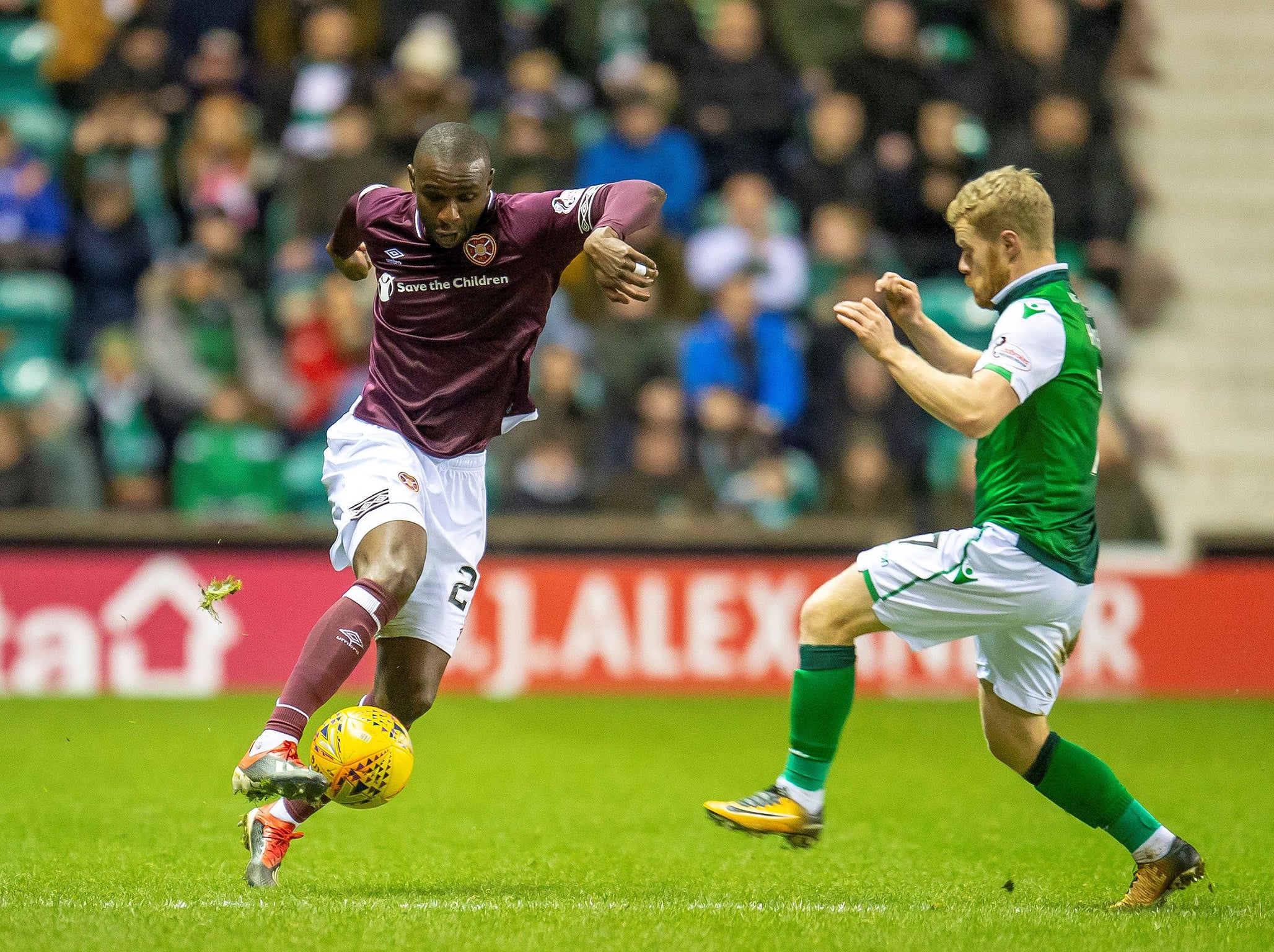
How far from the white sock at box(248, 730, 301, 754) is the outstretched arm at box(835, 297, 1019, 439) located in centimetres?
206

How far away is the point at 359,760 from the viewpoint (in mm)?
5180

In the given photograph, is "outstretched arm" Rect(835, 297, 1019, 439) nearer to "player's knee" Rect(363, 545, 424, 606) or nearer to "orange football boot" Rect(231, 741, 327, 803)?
"player's knee" Rect(363, 545, 424, 606)

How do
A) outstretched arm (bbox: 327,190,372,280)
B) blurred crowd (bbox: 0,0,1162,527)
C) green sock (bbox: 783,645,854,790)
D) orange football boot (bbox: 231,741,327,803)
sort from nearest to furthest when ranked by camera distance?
orange football boot (bbox: 231,741,327,803) → green sock (bbox: 783,645,854,790) → outstretched arm (bbox: 327,190,372,280) → blurred crowd (bbox: 0,0,1162,527)

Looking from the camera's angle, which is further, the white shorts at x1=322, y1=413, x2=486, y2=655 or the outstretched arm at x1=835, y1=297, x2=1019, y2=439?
the white shorts at x1=322, y1=413, x2=486, y2=655

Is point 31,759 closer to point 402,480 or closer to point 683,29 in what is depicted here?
point 402,480

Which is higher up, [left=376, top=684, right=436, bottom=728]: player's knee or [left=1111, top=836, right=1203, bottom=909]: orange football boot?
[left=376, top=684, right=436, bottom=728]: player's knee

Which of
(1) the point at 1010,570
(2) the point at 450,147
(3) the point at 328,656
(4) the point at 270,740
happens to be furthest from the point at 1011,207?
(4) the point at 270,740

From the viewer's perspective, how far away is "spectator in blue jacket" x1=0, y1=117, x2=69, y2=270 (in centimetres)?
1366

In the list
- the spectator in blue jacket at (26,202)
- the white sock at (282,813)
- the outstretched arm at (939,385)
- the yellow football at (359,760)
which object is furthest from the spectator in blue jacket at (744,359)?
the yellow football at (359,760)

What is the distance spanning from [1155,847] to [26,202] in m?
11.0

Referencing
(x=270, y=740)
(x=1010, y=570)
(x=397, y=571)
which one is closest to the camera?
(x=270, y=740)

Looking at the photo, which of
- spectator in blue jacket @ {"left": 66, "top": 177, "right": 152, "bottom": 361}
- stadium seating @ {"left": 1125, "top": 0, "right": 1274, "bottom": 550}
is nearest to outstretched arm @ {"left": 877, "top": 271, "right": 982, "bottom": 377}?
stadium seating @ {"left": 1125, "top": 0, "right": 1274, "bottom": 550}

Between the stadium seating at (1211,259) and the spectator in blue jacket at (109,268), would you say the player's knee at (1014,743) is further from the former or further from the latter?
the spectator in blue jacket at (109,268)

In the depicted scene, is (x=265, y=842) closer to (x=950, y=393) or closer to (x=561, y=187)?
(x=950, y=393)
